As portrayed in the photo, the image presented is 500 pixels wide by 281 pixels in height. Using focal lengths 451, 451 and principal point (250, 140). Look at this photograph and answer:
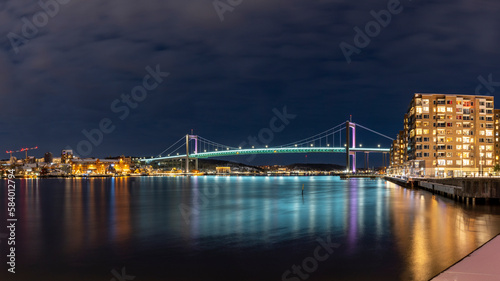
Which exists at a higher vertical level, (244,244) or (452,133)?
(452,133)

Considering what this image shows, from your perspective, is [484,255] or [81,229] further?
[81,229]

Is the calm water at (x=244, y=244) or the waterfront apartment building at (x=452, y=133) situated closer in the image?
the calm water at (x=244, y=244)

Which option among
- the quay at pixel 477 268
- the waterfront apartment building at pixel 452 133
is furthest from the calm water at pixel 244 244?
the waterfront apartment building at pixel 452 133

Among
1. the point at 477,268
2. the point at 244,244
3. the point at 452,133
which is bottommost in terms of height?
the point at 244,244

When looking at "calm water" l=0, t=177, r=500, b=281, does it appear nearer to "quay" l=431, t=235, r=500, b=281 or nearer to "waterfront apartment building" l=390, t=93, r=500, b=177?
"quay" l=431, t=235, r=500, b=281

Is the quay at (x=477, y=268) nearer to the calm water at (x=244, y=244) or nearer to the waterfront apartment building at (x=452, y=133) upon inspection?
the calm water at (x=244, y=244)

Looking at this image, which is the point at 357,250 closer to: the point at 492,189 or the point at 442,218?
the point at 442,218

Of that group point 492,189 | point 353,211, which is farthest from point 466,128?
point 353,211

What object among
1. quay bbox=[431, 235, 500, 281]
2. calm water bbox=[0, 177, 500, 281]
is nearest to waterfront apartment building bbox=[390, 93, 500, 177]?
calm water bbox=[0, 177, 500, 281]

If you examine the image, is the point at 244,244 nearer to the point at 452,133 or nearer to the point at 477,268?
the point at 477,268

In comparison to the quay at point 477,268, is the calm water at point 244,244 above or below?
below

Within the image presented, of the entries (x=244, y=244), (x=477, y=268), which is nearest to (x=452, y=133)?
(x=244, y=244)
